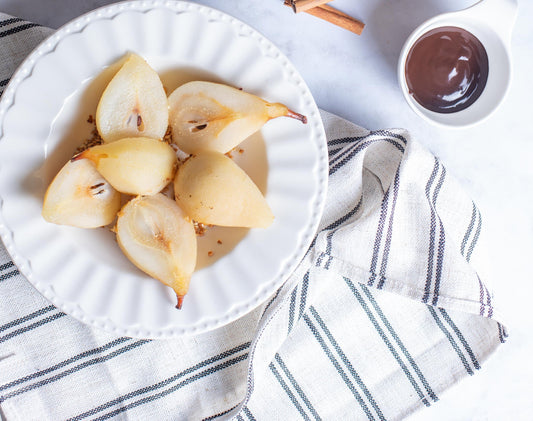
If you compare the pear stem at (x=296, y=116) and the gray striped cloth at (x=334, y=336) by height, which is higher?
the pear stem at (x=296, y=116)

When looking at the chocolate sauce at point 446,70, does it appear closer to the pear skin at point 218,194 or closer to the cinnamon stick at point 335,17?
the cinnamon stick at point 335,17

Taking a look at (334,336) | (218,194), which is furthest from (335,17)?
(334,336)

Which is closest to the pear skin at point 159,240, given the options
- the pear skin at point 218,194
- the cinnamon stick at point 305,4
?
the pear skin at point 218,194

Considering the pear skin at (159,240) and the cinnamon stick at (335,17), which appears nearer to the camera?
the pear skin at (159,240)

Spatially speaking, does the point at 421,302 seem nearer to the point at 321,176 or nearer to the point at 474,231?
the point at 474,231

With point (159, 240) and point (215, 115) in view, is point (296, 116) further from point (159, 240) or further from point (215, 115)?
point (159, 240)

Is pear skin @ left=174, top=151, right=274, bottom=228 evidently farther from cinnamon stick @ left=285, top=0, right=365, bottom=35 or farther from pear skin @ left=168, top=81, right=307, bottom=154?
cinnamon stick @ left=285, top=0, right=365, bottom=35
